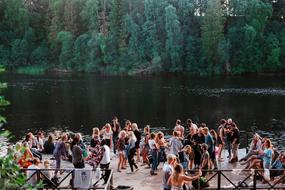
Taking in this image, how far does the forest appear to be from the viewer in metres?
80.3

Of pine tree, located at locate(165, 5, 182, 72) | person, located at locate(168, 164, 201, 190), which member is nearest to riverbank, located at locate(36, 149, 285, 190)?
person, located at locate(168, 164, 201, 190)

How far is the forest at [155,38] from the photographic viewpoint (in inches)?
3162

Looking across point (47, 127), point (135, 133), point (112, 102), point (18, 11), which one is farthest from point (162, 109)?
point (18, 11)

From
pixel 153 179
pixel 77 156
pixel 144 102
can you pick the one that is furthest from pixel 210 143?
pixel 144 102

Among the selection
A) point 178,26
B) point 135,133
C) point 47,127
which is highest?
point 178,26

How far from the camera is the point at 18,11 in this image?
323 ft

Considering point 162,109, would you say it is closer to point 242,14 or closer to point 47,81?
point 47,81

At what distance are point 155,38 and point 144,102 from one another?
34.3 metres

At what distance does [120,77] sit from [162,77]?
762 cm

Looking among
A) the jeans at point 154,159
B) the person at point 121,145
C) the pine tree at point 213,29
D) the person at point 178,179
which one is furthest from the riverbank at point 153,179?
the pine tree at point 213,29

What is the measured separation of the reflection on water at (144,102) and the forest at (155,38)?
7453 mm

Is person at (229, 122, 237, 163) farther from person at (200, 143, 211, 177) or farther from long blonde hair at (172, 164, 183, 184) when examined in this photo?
long blonde hair at (172, 164, 183, 184)

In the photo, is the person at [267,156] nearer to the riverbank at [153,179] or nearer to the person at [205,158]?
the riverbank at [153,179]

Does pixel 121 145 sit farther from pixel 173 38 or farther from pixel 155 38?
pixel 155 38
